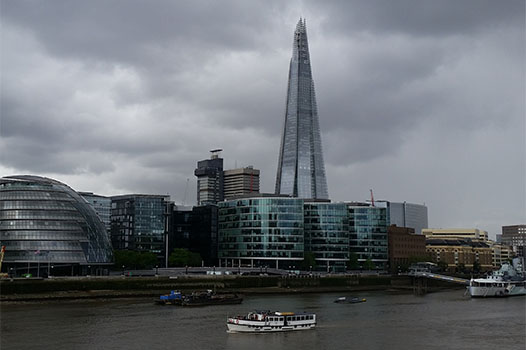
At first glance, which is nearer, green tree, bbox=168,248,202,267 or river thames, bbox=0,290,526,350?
river thames, bbox=0,290,526,350

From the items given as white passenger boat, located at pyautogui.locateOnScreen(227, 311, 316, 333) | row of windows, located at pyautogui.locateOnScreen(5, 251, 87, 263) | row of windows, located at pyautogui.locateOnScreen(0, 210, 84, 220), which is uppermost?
row of windows, located at pyautogui.locateOnScreen(0, 210, 84, 220)

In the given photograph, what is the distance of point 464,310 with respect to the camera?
105m

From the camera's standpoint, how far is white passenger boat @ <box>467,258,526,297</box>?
138 meters

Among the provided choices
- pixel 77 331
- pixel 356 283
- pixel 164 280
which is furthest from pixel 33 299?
pixel 356 283

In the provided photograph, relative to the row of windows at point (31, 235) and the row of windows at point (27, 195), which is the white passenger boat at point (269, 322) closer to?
the row of windows at point (31, 235)

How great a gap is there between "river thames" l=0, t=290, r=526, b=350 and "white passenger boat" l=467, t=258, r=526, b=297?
24.6 meters

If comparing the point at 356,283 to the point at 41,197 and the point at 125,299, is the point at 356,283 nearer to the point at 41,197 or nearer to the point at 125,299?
the point at 125,299

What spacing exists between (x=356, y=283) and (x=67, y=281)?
75034 millimetres

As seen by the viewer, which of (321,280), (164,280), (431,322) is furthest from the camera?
(321,280)

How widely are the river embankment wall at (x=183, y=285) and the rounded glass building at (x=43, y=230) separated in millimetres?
17412

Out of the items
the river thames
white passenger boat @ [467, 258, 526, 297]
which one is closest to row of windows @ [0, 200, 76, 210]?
the river thames

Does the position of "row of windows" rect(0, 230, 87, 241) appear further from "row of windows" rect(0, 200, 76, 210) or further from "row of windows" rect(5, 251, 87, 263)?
"row of windows" rect(0, 200, 76, 210)

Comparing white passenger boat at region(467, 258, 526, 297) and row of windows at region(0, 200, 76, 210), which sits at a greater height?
row of windows at region(0, 200, 76, 210)

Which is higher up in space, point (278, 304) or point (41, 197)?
point (41, 197)
